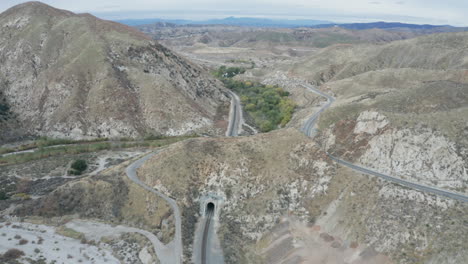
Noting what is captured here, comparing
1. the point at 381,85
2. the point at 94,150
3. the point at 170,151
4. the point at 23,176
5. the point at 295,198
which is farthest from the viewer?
the point at 381,85

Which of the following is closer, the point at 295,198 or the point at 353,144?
the point at 295,198

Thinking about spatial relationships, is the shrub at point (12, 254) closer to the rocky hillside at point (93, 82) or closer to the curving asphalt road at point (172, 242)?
the curving asphalt road at point (172, 242)

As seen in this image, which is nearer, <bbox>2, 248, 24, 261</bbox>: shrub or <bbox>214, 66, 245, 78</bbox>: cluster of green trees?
<bbox>2, 248, 24, 261</bbox>: shrub

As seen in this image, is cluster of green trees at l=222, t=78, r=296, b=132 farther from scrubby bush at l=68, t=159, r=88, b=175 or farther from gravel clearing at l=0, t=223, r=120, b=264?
gravel clearing at l=0, t=223, r=120, b=264

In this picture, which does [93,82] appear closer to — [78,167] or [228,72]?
[78,167]

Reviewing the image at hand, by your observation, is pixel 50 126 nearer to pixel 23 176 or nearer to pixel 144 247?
pixel 23 176

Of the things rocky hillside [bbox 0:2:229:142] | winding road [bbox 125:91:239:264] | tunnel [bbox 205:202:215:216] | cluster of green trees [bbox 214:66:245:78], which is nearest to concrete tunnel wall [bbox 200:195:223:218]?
tunnel [bbox 205:202:215:216]

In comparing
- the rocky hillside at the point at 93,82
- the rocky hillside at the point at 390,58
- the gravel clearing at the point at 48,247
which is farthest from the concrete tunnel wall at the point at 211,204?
the rocky hillside at the point at 390,58

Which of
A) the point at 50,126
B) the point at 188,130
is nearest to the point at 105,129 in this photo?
the point at 50,126
